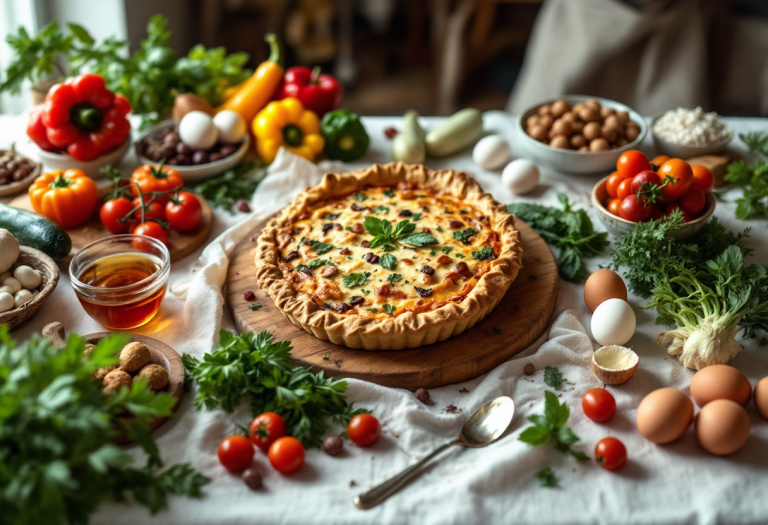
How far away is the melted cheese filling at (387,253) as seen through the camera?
10.5ft

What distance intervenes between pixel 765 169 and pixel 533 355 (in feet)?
7.24

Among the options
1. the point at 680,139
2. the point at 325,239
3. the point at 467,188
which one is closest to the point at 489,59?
the point at 680,139

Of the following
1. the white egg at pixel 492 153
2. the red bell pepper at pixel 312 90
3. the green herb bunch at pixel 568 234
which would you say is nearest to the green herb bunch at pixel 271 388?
the green herb bunch at pixel 568 234

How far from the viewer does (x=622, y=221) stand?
356 cm

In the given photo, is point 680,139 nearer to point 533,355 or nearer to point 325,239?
point 533,355

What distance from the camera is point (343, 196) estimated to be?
3990mm

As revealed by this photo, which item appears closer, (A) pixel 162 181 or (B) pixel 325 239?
(B) pixel 325 239

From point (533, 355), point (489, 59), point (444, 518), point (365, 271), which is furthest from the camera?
point (489, 59)

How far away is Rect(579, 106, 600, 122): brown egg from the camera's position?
4430mm

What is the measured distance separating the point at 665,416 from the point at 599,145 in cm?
220

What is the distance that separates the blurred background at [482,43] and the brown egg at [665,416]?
519 centimetres

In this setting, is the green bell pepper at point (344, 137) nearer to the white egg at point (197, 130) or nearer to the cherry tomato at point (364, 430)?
the white egg at point (197, 130)

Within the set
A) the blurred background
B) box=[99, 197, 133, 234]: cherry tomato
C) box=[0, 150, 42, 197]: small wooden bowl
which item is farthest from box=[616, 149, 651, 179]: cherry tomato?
the blurred background

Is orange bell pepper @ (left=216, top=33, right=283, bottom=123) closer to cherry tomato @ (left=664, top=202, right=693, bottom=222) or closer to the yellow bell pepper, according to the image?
the yellow bell pepper
